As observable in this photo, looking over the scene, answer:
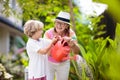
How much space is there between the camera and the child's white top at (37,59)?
16.3 feet

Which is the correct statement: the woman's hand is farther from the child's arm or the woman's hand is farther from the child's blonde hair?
the child's blonde hair

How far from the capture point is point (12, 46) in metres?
38.1

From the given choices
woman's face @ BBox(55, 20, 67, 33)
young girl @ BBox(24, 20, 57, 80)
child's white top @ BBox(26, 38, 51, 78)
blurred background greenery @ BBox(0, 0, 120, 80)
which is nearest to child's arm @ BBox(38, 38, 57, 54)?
young girl @ BBox(24, 20, 57, 80)

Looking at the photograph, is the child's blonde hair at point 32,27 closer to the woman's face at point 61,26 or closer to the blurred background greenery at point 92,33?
the woman's face at point 61,26

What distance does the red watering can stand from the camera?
4916mm

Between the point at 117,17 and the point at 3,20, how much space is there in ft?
80.0

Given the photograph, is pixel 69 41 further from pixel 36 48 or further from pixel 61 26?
pixel 36 48

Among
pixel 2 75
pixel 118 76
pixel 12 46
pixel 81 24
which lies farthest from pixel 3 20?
pixel 118 76

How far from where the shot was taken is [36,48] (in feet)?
16.1

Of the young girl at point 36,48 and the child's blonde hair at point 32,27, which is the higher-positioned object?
the child's blonde hair at point 32,27

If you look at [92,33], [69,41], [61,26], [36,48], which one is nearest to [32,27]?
[36,48]

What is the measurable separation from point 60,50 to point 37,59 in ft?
1.12

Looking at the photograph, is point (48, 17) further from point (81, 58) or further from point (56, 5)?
point (81, 58)

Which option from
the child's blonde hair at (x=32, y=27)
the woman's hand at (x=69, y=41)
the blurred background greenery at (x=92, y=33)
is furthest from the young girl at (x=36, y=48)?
the blurred background greenery at (x=92, y=33)
